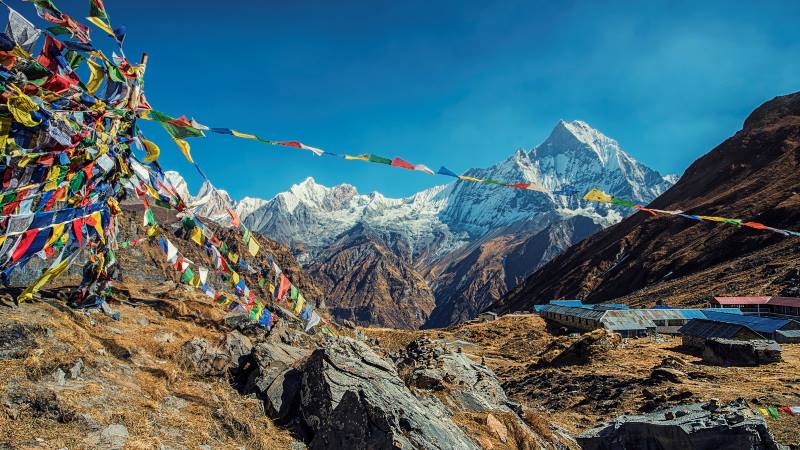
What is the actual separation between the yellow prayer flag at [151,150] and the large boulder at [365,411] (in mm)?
8393

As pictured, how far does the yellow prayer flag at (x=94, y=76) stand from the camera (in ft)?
45.7

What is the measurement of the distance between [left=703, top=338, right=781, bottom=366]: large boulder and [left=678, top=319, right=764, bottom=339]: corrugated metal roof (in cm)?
598

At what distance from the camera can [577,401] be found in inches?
1112

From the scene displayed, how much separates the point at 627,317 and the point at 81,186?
5558 centimetres

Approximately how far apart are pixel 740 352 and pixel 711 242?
269 feet

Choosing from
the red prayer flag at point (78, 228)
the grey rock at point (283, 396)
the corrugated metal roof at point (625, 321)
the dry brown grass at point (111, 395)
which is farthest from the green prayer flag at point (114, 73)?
the corrugated metal roof at point (625, 321)

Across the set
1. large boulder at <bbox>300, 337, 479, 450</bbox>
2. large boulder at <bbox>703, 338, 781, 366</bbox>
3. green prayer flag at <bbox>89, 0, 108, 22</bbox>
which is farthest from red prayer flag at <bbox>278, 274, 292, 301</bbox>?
large boulder at <bbox>703, 338, 781, 366</bbox>

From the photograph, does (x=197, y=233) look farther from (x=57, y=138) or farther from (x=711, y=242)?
(x=711, y=242)

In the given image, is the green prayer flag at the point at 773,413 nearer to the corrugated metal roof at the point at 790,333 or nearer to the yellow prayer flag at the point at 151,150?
the yellow prayer flag at the point at 151,150

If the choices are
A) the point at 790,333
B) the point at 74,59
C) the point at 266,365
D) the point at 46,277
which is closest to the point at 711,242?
the point at 790,333

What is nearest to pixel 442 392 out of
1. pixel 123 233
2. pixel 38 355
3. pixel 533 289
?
pixel 38 355

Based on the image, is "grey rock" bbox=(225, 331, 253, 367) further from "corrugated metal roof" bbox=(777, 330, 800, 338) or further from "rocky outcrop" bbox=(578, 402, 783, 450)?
"corrugated metal roof" bbox=(777, 330, 800, 338)

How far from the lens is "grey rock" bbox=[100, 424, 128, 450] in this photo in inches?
340

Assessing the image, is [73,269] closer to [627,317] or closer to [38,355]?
[38,355]
